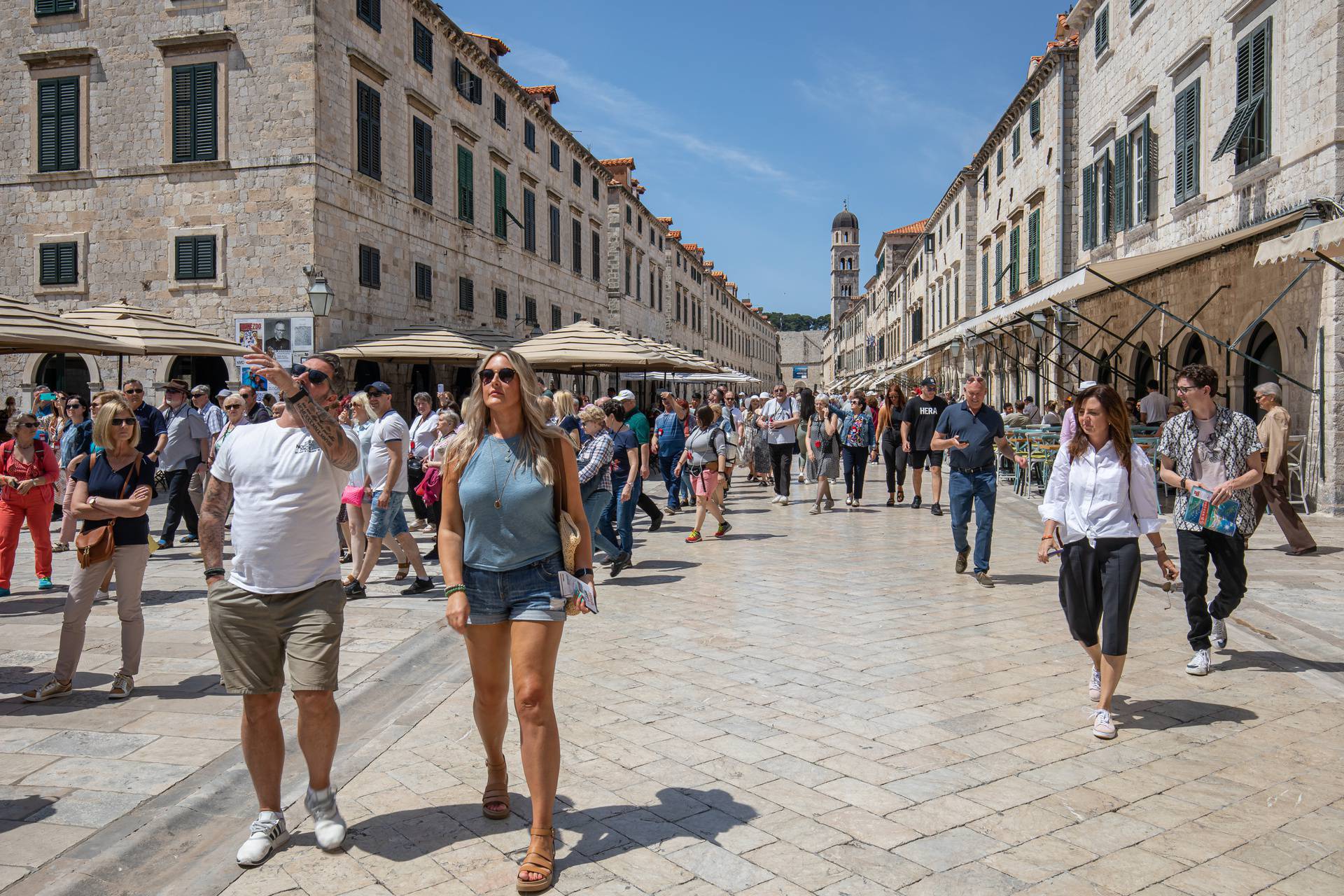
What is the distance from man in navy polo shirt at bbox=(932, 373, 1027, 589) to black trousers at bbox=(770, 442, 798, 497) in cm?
637

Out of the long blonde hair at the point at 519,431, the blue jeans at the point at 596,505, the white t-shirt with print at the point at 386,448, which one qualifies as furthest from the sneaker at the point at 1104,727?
the white t-shirt with print at the point at 386,448

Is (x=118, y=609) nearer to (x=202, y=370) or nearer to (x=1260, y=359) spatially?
(x=1260, y=359)

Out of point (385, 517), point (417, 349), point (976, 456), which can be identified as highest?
point (417, 349)

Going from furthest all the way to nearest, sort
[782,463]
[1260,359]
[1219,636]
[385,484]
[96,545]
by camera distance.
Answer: [782,463], [1260,359], [385,484], [1219,636], [96,545]

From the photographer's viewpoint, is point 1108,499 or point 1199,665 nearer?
point 1108,499

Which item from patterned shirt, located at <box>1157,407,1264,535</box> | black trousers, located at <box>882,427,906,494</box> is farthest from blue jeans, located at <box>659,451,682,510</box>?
patterned shirt, located at <box>1157,407,1264,535</box>

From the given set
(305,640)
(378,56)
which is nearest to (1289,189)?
(305,640)

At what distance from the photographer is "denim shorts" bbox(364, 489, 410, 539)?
7.98 metres

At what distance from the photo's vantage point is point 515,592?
3365 millimetres

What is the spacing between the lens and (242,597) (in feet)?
11.3

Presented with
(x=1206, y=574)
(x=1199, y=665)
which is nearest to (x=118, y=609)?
(x=1199, y=665)

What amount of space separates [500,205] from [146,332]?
49.5 ft

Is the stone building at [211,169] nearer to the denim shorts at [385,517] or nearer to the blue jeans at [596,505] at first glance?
the denim shorts at [385,517]

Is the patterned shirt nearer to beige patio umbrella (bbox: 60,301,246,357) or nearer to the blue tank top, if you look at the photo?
the blue tank top
